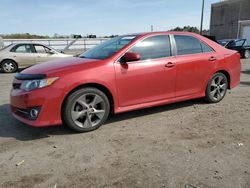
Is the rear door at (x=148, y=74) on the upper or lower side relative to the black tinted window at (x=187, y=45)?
lower

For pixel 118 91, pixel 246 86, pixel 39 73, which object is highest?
pixel 39 73

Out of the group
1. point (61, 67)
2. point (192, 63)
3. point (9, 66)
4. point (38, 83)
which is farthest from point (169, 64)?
point (9, 66)

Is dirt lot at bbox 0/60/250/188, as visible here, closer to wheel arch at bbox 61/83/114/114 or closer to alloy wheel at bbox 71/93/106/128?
alloy wheel at bbox 71/93/106/128

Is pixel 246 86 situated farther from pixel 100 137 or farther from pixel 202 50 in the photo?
pixel 100 137

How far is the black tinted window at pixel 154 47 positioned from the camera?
483 cm

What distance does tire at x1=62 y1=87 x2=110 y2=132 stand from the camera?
4.19 m

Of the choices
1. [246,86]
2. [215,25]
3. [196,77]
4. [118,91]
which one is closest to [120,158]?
[118,91]

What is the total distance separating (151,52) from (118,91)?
1.00 m

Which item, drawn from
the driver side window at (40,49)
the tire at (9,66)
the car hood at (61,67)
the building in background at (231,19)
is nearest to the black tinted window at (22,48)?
the driver side window at (40,49)

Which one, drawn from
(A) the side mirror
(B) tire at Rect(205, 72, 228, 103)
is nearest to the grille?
(A) the side mirror

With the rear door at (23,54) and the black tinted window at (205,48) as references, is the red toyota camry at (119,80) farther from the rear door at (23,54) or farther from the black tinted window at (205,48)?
the rear door at (23,54)

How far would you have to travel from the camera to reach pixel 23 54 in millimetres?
12125

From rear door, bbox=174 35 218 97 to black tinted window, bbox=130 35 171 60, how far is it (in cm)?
25

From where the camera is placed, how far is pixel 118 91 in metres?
4.55
